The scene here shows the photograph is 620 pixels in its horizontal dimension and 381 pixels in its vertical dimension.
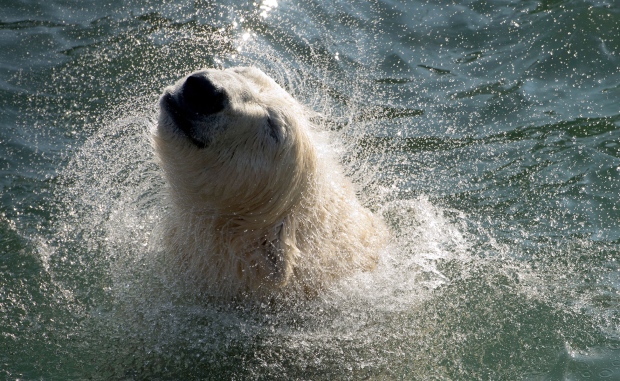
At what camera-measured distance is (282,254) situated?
4.23 metres

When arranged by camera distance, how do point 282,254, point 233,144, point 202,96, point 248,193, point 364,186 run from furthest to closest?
point 364,186 < point 282,254 < point 248,193 < point 233,144 < point 202,96

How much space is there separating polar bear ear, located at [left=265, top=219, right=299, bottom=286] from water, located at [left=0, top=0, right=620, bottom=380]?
405mm

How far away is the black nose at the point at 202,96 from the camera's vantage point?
3.70 m

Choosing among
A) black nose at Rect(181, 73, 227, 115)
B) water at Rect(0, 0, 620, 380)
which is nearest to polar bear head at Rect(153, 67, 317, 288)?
black nose at Rect(181, 73, 227, 115)

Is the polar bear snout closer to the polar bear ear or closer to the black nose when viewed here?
the black nose

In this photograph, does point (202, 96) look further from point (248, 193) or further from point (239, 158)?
point (248, 193)

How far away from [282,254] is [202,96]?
1.17m

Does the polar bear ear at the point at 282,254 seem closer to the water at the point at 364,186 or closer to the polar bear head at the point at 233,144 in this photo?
the polar bear head at the point at 233,144

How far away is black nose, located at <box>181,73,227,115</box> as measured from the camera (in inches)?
146

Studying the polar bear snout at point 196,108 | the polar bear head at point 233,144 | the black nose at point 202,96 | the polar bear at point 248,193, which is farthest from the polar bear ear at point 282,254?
the black nose at point 202,96

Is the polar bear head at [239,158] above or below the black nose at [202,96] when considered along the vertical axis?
below

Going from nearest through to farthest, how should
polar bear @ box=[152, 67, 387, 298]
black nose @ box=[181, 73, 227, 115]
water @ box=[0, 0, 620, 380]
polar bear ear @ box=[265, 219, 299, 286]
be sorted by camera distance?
black nose @ box=[181, 73, 227, 115] < polar bear @ box=[152, 67, 387, 298] < polar bear ear @ box=[265, 219, 299, 286] < water @ box=[0, 0, 620, 380]

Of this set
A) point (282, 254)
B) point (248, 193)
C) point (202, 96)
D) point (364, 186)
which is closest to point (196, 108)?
point (202, 96)

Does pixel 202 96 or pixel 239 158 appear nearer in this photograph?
pixel 202 96
